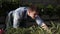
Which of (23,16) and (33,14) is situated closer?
(33,14)

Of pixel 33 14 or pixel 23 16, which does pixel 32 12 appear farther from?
pixel 23 16

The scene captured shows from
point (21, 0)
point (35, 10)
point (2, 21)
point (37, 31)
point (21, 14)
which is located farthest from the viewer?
point (21, 0)

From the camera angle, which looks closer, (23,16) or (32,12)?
(32,12)

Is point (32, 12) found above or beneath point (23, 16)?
above

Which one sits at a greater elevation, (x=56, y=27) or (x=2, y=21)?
(x=56, y=27)

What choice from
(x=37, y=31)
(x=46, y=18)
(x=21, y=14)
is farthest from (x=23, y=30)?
(x=46, y=18)

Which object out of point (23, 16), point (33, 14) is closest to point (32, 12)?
point (33, 14)

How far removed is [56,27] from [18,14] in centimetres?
95

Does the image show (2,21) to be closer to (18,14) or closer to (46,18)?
(46,18)

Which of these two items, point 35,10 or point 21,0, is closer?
point 35,10

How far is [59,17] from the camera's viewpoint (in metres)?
7.73

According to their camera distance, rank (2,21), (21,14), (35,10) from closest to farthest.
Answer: (35,10) < (21,14) < (2,21)

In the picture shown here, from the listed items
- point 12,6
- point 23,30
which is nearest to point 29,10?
point 23,30

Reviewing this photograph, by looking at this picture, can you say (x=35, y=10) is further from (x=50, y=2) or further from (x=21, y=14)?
(x=50, y=2)
